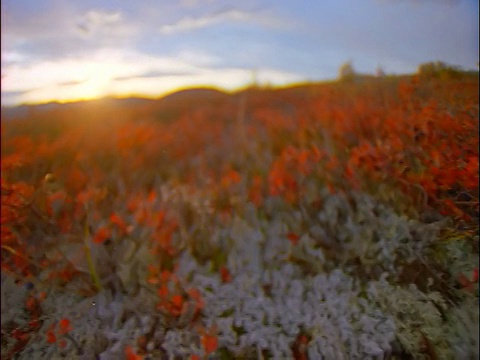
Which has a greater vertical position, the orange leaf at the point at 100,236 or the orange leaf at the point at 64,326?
the orange leaf at the point at 100,236

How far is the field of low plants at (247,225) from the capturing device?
10.9ft

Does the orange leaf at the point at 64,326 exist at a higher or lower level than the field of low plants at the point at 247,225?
lower

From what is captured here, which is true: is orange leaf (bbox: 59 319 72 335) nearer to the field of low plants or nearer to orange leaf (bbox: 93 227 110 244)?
the field of low plants

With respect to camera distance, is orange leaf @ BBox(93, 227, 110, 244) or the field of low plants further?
orange leaf @ BBox(93, 227, 110, 244)

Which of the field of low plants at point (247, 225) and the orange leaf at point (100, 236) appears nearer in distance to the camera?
the field of low plants at point (247, 225)

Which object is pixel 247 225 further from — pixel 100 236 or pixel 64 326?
pixel 64 326

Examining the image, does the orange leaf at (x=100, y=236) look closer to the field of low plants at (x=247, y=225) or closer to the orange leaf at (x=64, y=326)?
the field of low plants at (x=247, y=225)

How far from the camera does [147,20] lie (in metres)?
3.46

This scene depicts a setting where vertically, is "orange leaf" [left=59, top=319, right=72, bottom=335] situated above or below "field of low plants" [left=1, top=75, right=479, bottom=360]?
below

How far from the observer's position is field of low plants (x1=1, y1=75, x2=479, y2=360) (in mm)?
3320

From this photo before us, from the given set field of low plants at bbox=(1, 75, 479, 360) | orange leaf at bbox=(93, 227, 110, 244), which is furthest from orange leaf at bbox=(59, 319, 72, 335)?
orange leaf at bbox=(93, 227, 110, 244)

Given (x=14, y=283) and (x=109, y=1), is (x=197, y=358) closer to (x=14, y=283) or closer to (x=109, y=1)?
(x=14, y=283)

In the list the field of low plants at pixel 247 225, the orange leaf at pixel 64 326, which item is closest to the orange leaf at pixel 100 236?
the field of low plants at pixel 247 225

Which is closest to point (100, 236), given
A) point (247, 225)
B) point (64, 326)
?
point (64, 326)
